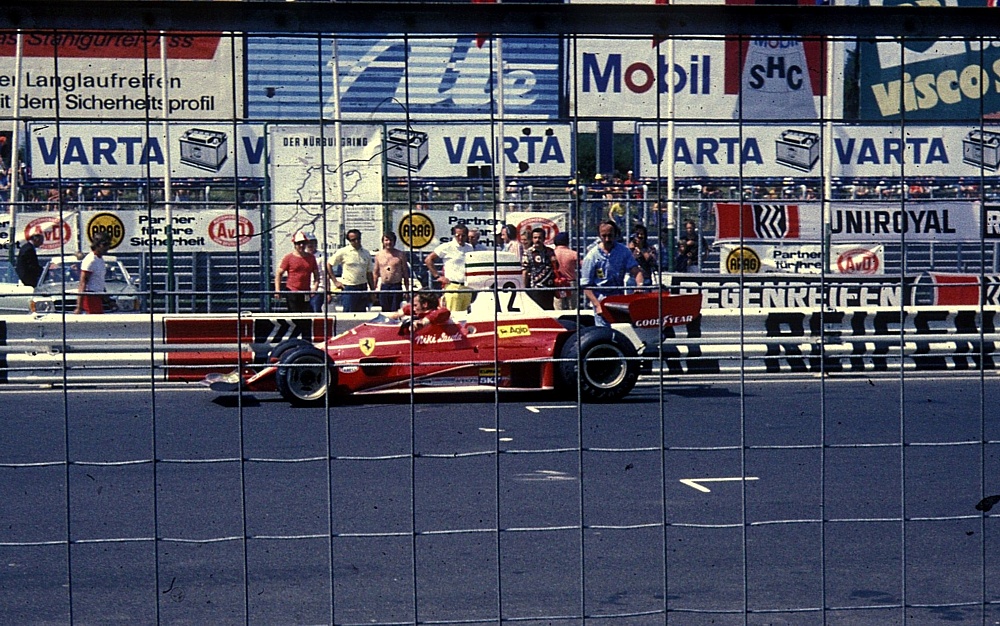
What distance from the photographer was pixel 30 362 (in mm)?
12445

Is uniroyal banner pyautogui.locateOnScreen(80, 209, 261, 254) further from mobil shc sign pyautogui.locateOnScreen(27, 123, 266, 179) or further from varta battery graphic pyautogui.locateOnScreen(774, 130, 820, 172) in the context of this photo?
varta battery graphic pyautogui.locateOnScreen(774, 130, 820, 172)

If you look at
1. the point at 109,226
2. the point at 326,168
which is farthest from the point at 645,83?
the point at 326,168

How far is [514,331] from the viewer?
→ 10805 mm

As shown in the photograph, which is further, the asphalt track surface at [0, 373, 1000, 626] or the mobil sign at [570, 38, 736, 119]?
the mobil sign at [570, 38, 736, 119]


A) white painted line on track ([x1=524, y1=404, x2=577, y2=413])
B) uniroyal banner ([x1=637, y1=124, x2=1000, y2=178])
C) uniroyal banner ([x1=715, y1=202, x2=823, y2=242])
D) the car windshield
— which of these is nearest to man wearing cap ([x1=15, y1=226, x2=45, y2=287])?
the car windshield

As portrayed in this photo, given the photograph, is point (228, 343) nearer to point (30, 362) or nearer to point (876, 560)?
point (876, 560)

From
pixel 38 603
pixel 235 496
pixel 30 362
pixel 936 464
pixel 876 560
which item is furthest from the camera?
pixel 30 362

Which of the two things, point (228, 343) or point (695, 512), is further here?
point (695, 512)

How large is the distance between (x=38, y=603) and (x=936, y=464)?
5526mm

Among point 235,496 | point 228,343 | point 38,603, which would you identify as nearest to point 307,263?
point 228,343

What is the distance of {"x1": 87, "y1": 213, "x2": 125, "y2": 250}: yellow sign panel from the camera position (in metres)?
5.16

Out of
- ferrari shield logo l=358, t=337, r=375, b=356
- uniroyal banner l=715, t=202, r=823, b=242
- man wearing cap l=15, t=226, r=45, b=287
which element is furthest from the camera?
ferrari shield logo l=358, t=337, r=375, b=356

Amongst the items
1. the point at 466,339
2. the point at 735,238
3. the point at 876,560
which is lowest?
the point at 876,560

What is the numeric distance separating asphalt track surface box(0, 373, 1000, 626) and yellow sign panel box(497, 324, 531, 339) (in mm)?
644
